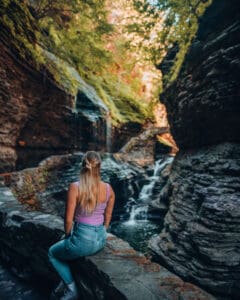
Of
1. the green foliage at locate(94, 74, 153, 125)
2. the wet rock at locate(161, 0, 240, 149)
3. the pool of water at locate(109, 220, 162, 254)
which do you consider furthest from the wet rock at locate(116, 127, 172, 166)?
the wet rock at locate(161, 0, 240, 149)

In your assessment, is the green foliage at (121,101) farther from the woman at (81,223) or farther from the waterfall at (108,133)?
the woman at (81,223)

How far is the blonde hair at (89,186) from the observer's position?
2.42 metres

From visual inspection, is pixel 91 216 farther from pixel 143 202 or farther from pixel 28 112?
pixel 143 202

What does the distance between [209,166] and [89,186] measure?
4.94 meters

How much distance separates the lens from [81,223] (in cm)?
244

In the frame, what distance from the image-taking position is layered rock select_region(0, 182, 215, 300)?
2.10 m

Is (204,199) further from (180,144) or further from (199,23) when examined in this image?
(199,23)

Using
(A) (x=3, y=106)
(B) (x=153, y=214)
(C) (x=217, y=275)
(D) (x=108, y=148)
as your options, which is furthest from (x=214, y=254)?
(D) (x=108, y=148)

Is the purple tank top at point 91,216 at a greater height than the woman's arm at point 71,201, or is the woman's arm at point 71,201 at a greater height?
the woman's arm at point 71,201

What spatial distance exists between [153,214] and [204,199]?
5.29 m

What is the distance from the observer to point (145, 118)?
75.1 feet

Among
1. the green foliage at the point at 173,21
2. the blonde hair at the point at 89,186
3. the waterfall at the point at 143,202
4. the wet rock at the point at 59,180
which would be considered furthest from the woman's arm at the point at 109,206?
the waterfall at the point at 143,202

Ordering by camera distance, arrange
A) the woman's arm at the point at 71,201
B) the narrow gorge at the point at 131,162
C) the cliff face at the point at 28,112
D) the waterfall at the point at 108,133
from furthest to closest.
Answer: the waterfall at the point at 108,133, the cliff face at the point at 28,112, the narrow gorge at the point at 131,162, the woman's arm at the point at 71,201

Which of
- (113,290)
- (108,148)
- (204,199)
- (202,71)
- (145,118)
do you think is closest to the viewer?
(113,290)
